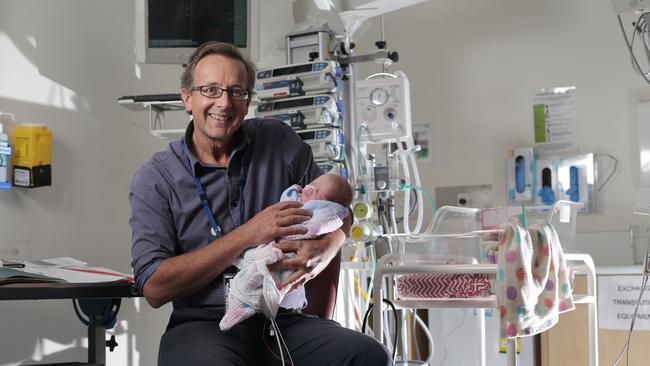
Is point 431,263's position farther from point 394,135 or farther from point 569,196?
point 569,196

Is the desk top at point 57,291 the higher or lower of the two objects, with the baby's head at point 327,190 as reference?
lower

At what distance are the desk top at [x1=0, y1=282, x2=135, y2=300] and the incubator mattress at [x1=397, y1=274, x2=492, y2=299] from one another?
845mm

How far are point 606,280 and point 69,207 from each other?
7.26ft

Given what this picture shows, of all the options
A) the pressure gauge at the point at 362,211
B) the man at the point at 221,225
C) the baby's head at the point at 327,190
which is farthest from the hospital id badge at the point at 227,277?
the pressure gauge at the point at 362,211

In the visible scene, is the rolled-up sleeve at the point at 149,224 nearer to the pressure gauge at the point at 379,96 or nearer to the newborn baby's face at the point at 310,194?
the newborn baby's face at the point at 310,194

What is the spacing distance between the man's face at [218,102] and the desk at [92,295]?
48 centimetres

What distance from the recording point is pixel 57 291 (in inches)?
75.6

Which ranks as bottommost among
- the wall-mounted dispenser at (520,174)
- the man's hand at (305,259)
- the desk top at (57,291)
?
the desk top at (57,291)

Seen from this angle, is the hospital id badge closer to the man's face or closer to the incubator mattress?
the man's face

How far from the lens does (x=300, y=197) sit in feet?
6.25

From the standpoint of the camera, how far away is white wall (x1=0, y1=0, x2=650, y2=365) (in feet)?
9.06

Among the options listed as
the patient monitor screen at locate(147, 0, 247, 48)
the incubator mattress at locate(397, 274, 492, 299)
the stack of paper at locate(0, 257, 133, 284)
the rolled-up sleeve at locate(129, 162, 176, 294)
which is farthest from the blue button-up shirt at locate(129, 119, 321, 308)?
the patient monitor screen at locate(147, 0, 247, 48)

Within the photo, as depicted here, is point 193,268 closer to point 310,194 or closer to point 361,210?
point 310,194

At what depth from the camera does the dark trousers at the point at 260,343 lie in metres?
1.69
